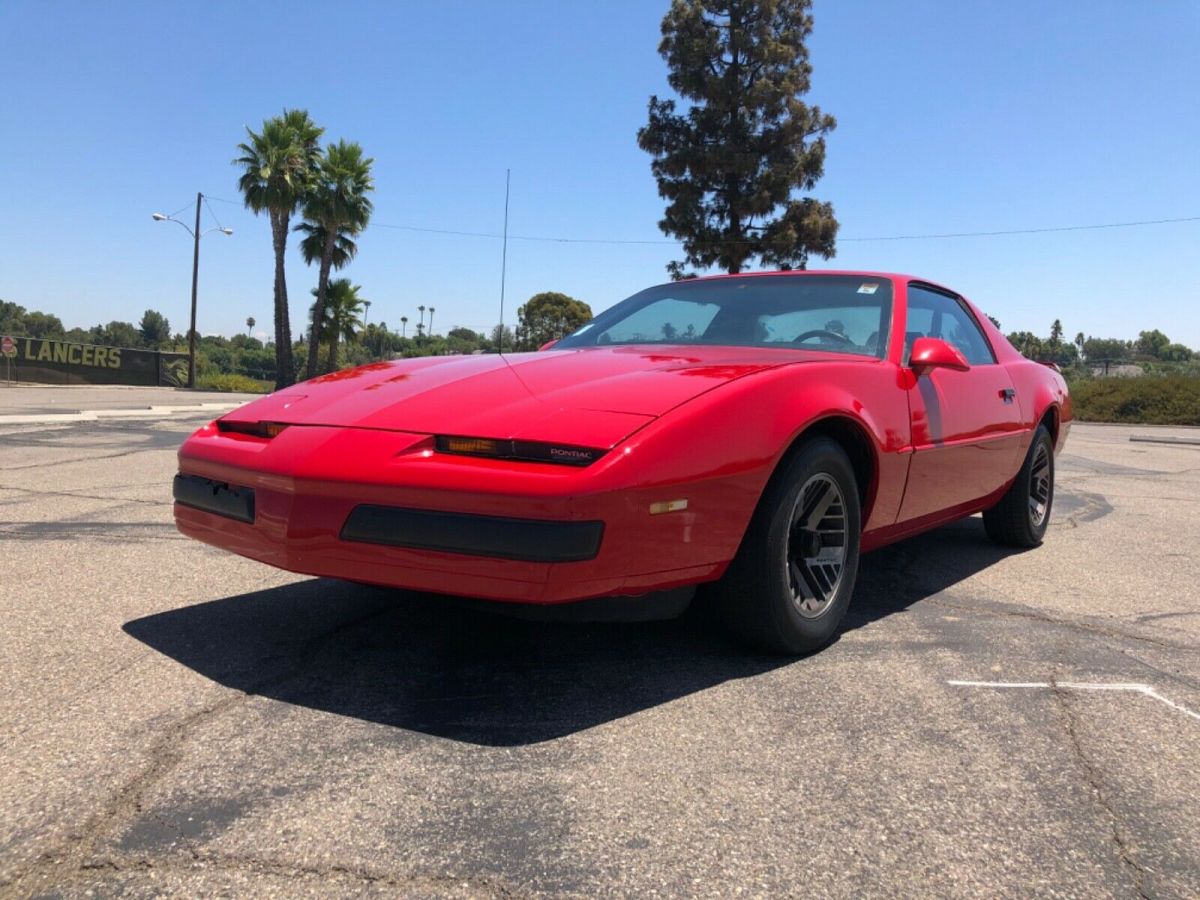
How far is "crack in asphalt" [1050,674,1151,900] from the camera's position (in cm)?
164

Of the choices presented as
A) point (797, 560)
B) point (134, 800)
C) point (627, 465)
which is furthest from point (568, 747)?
point (797, 560)

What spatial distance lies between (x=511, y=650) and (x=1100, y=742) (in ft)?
5.27

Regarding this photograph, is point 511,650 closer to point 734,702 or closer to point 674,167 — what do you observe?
point 734,702

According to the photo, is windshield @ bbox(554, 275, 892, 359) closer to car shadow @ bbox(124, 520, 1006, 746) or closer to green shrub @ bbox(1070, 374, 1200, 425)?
car shadow @ bbox(124, 520, 1006, 746)

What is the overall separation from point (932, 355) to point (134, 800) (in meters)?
2.84

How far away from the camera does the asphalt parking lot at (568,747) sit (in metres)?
1.60

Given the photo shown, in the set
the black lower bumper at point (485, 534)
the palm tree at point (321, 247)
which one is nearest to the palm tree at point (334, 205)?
the palm tree at point (321, 247)

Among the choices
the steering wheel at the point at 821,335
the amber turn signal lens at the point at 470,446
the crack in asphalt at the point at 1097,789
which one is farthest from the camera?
the steering wheel at the point at 821,335

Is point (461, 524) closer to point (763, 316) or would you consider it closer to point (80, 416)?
point (763, 316)

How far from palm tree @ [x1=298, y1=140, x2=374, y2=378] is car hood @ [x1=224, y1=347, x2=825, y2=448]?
29.0 m

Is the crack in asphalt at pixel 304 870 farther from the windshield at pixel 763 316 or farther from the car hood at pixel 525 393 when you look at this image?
the windshield at pixel 763 316

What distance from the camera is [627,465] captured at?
218 centimetres

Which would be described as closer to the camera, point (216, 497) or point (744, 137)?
point (216, 497)

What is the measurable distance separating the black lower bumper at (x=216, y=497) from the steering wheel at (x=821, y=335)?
2.05 metres
